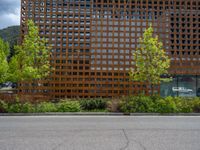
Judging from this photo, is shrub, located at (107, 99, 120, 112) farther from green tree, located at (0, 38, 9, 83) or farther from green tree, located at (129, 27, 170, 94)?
green tree, located at (0, 38, 9, 83)

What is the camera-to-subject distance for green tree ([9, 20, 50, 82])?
15.7m

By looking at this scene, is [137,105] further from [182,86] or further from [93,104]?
[182,86]

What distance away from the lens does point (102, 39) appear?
730 inches

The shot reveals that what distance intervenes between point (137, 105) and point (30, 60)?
8092mm

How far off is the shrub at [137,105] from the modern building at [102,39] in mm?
3800

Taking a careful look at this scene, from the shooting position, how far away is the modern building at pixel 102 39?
716 inches

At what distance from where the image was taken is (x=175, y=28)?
19.0 meters

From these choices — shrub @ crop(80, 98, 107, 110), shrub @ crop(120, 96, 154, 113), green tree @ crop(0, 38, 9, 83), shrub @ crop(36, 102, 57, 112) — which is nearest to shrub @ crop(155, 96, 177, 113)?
shrub @ crop(120, 96, 154, 113)

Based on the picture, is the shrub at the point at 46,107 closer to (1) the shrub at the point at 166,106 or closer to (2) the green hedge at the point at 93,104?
(2) the green hedge at the point at 93,104

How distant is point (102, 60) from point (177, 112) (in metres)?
7.17

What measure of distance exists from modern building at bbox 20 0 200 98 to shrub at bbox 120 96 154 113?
3.80 meters
